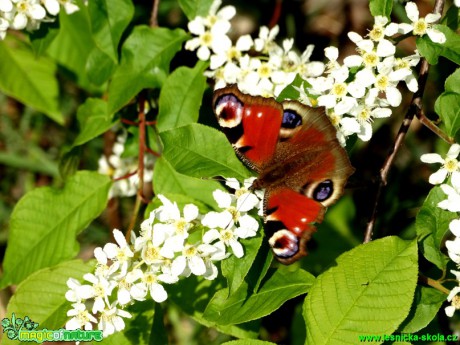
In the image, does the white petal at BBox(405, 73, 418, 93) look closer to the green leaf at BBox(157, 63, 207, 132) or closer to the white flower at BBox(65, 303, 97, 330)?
the green leaf at BBox(157, 63, 207, 132)

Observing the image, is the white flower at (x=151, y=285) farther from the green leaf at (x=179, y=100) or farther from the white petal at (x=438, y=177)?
the white petal at (x=438, y=177)

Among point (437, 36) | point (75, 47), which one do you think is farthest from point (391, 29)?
point (75, 47)

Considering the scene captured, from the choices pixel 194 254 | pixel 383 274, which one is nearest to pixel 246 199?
pixel 194 254

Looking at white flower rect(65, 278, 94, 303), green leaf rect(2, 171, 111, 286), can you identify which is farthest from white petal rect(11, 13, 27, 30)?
white flower rect(65, 278, 94, 303)

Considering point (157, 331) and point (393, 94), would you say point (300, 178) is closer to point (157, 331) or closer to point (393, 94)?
point (393, 94)

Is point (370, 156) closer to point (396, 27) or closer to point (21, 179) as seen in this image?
point (396, 27)

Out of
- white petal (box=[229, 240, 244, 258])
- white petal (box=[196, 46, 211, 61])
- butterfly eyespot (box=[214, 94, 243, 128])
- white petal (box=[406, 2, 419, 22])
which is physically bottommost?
white petal (box=[229, 240, 244, 258])

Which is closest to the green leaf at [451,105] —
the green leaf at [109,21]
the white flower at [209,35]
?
the white flower at [209,35]
